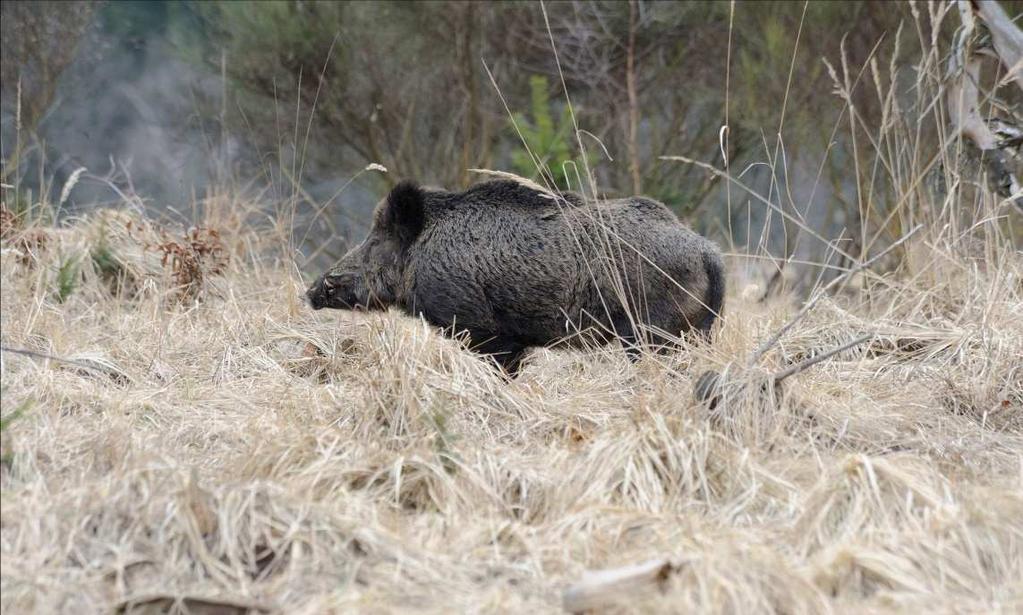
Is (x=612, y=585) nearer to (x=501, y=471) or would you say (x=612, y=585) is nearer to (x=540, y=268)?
(x=501, y=471)

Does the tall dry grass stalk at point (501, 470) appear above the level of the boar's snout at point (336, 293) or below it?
above

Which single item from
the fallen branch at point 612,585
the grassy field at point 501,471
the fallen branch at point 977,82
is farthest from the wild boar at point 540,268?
the fallen branch at point 612,585

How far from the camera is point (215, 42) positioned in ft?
38.0

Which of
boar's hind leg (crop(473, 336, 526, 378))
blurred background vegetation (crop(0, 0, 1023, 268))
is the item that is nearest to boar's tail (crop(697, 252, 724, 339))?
boar's hind leg (crop(473, 336, 526, 378))

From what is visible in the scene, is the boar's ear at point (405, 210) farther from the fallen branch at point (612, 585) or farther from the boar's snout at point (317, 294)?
the fallen branch at point (612, 585)

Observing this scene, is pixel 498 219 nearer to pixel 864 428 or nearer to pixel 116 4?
pixel 864 428

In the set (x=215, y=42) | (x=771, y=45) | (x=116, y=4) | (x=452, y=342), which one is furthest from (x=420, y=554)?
(x=116, y=4)

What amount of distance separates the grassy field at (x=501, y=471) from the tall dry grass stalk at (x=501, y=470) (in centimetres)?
1

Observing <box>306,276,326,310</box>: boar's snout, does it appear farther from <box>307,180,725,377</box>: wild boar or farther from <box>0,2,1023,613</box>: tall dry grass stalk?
<box>307,180,725,377</box>: wild boar

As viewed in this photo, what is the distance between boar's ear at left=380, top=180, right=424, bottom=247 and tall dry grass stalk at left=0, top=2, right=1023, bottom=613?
1.83 ft

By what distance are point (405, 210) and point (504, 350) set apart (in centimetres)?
85

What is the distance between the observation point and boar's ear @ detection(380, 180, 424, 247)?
5.72m

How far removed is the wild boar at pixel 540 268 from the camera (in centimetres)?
531

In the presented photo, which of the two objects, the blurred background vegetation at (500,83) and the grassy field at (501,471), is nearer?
the grassy field at (501,471)
